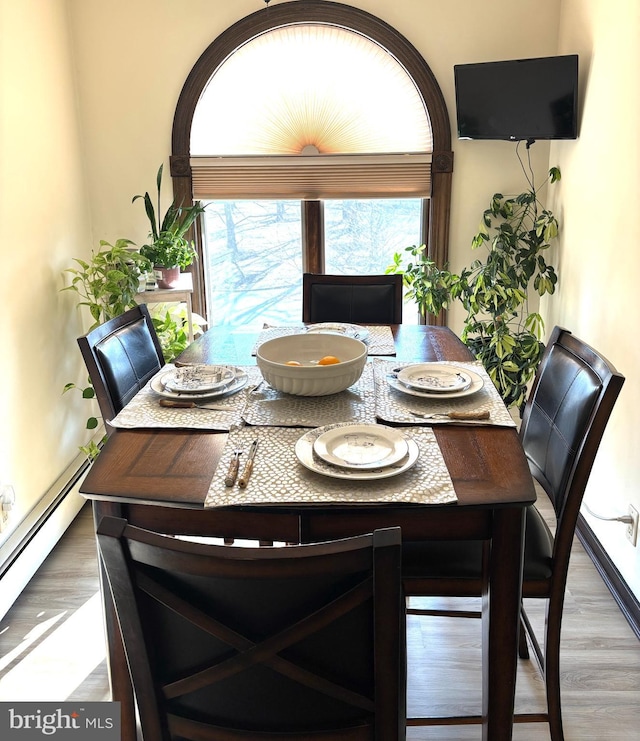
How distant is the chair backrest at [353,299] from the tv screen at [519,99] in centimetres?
81

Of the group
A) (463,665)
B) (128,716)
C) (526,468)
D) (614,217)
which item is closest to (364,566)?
(526,468)

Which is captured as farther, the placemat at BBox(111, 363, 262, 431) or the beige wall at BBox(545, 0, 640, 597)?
the beige wall at BBox(545, 0, 640, 597)

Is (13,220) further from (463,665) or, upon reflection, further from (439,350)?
(463,665)

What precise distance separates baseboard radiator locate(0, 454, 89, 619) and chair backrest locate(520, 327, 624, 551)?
165 centimetres

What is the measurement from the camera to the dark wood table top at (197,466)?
1.25 metres

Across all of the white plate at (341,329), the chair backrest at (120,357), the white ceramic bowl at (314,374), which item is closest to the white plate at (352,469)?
the white ceramic bowl at (314,374)

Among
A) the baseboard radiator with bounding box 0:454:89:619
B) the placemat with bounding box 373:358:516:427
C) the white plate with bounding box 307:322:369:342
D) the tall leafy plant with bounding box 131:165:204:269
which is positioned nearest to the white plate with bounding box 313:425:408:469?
the placemat with bounding box 373:358:516:427

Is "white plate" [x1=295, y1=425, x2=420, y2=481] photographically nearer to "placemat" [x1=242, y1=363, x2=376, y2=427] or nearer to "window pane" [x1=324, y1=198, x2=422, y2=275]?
"placemat" [x1=242, y1=363, x2=376, y2=427]

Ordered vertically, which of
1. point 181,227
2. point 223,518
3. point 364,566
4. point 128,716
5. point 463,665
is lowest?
point 463,665

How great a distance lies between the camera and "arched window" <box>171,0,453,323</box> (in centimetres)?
314

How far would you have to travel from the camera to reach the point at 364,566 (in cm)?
84

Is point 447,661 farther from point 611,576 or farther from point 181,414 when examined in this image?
point 181,414

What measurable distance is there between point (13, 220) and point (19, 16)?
778 mm

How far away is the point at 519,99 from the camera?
284 centimetres
